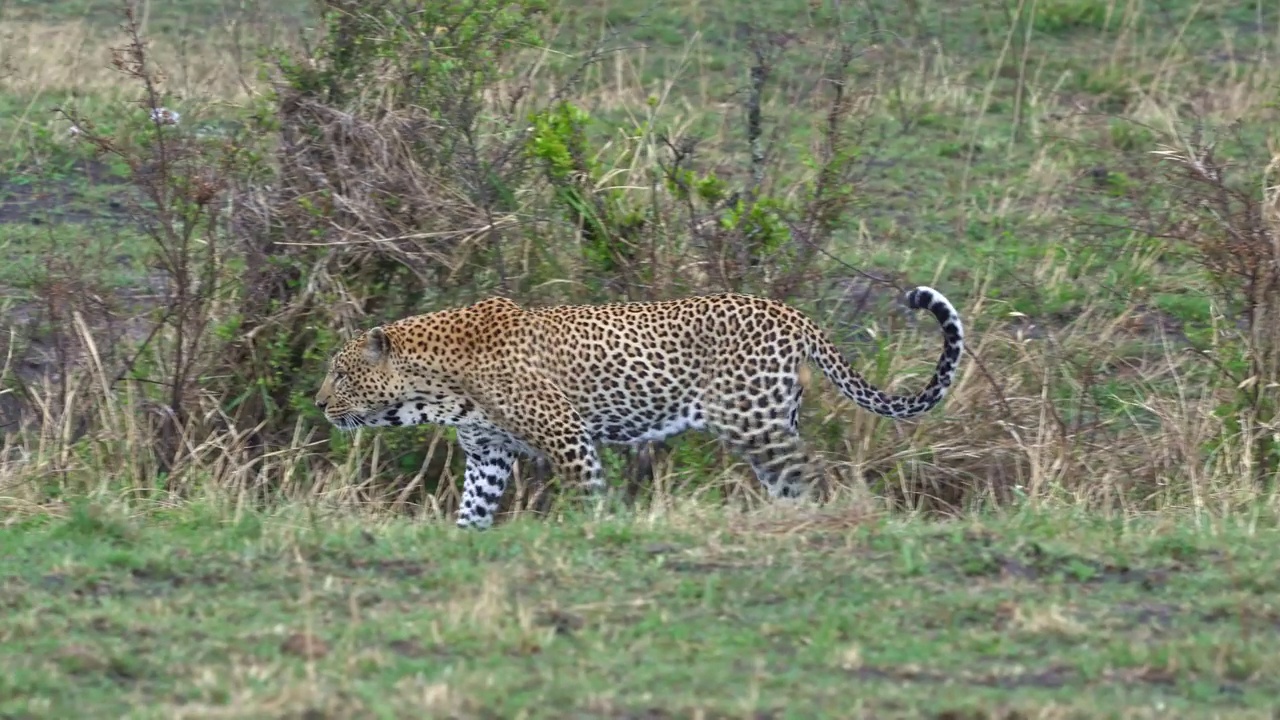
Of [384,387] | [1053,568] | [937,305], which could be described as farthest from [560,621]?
[384,387]

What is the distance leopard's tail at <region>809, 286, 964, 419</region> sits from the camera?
8.80m

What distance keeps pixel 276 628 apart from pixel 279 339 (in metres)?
3.88

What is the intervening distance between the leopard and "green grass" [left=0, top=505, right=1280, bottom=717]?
1.62 metres

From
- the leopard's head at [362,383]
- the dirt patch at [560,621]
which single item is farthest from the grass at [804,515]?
the leopard's head at [362,383]

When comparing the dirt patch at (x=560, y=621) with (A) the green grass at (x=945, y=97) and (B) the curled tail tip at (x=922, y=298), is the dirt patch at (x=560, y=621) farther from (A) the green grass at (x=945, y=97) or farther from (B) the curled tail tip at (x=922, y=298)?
(A) the green grass at (x=945, y=97)

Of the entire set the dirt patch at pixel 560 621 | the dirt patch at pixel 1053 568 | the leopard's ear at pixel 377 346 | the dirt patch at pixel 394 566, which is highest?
the dirt patch at pixel 1053 568

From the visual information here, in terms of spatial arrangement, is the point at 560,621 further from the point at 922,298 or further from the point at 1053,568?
the point at 922,298

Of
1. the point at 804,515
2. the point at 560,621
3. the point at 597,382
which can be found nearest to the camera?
the point at 560,621

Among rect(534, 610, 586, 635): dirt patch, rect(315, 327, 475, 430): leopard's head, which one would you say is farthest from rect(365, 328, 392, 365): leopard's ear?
rect(534, 610, 586, 635): dirt patch

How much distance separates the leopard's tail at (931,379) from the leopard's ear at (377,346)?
1.96 meters

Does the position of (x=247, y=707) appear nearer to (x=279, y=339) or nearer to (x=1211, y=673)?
(x=1211, y=673)

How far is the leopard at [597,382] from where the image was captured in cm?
904

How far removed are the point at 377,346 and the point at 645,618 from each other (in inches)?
141

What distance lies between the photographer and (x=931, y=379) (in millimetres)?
8992
